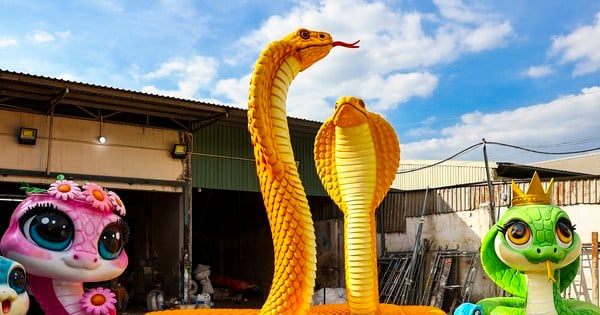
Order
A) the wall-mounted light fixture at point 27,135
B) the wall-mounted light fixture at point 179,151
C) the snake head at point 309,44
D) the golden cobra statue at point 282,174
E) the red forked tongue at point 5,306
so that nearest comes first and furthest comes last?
the red forked tongue at point 5,306 < the golden cobra statue at point 282,174 < the snake head at point 309,44 < the wall-mounted light fixture at point 27,135 < the wall-mounted light fixture at point 179,151

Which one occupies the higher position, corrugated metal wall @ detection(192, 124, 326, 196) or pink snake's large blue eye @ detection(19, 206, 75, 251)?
corrugated metal wall @ detection(192, 124, 326, 196)

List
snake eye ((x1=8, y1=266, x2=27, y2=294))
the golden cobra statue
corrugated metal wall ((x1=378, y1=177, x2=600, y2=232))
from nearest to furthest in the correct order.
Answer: snake eye ((x1=8, y1=266, x2=27, y2=294)) < the golden cobra statue < corrugated metal wall ((x1=378, y1=177, x2=600, y2=232))

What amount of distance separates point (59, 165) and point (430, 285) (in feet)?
23.7

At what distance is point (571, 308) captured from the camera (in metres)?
5.21

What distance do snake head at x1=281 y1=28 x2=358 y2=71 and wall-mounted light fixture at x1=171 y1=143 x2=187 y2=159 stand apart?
7509mm

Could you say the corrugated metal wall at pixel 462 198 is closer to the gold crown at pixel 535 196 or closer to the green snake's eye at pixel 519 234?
the gold crown at pixel 535 196

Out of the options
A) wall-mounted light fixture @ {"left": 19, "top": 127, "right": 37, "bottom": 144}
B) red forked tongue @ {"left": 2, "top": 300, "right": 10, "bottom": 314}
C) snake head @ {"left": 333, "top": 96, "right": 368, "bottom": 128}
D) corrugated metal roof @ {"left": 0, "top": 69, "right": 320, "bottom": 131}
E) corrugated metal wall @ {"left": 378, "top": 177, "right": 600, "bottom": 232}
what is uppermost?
corrugated metal roof @ {"left": 0, "top": 69, "right": 320, "bottom": 131}

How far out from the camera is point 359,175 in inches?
203

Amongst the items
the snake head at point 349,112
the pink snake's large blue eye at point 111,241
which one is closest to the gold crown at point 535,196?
the snake head at point 349,112

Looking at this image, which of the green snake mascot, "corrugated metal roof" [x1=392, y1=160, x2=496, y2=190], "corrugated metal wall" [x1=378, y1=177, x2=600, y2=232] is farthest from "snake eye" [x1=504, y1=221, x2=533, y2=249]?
"corrugated metal roof" [x1=392, y1=160, x2=496, y2=190]

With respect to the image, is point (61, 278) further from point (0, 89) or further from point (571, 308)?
point (0, 89)

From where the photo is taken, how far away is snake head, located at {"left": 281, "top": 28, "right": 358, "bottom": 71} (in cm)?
444

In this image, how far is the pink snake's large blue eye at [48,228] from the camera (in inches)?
179

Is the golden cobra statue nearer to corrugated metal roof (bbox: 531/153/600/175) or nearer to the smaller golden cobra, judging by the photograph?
the smaller golden cobra
